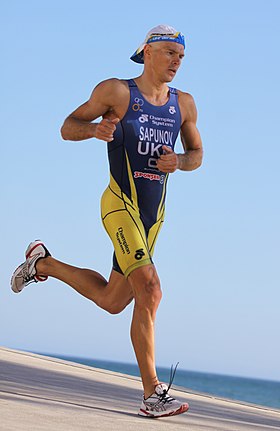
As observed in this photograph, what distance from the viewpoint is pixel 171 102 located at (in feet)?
24.5

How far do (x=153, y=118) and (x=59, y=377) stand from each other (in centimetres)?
268

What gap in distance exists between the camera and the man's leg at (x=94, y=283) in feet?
23.8

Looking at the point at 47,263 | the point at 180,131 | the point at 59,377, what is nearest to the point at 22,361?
the point at 59,377

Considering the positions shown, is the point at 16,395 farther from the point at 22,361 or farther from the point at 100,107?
the point at 22,361

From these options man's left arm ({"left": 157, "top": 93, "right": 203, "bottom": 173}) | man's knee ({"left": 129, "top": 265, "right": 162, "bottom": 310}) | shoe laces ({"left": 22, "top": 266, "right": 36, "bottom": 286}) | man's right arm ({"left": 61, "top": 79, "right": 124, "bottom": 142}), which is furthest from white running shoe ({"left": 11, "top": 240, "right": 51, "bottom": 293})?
man's knee ({"left": 129, "top": 265, "right": 162, "bottom": 310})

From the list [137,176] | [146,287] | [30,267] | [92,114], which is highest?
[92,114]

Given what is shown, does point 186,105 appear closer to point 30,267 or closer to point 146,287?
point 146,287

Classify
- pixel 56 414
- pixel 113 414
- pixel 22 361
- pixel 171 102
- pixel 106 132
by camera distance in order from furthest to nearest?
1. pixel 22 361
2. pixel 171 102
3. pixel 106 132
4. pixel 113 414
5. pixel 56 414

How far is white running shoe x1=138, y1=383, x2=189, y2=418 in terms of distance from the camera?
651 centimetres

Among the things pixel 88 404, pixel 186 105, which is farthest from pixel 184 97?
pixel 88 404

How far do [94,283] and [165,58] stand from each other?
1.55 meters

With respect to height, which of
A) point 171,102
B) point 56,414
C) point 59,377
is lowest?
point 56,414

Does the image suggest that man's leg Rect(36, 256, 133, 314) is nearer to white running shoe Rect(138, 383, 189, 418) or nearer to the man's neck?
white running shoe Rect(138, 383, 189, 418)

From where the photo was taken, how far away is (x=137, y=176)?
714cm
